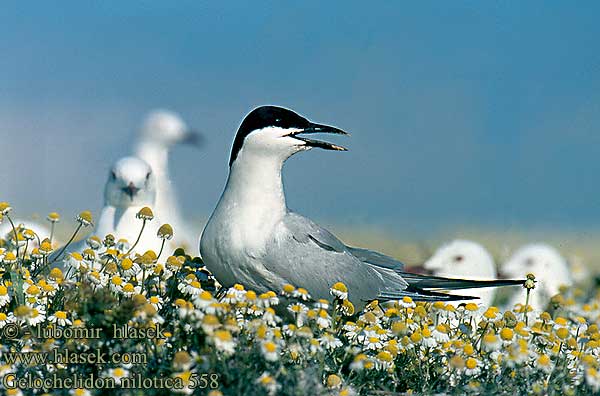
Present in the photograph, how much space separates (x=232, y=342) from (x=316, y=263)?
1.34 metres

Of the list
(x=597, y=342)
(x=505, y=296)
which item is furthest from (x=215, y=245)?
(x=505, y=296)

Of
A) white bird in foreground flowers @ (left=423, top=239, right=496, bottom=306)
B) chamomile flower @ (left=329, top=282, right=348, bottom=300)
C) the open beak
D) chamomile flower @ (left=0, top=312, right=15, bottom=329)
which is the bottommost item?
chamomile flower @ (left=0, top=312, right=15, bottom=329)

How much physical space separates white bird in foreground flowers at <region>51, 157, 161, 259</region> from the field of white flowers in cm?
193

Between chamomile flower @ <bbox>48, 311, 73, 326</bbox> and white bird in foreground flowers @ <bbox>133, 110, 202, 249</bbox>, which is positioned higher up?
white bird in foreground flowers @ <bbox>133, 110, 202, 249</bbox>

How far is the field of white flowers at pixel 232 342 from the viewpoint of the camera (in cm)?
369

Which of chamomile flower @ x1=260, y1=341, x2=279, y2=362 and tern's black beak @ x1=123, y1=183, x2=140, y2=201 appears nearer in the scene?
chamomile flower @ x1=260, y1=341, x2=279, y2=362

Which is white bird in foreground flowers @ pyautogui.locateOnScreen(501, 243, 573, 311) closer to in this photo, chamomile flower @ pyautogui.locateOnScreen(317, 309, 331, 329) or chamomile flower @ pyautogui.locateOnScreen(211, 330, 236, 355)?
chamomile flower @ pyautogui.locateOnScreen(317, 309, 331, 329)

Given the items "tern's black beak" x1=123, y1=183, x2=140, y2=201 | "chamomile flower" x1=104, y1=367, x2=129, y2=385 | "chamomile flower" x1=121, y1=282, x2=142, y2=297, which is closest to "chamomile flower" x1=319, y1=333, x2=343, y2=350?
"chamomile flower" x1=104, y1=367, x2=129, y2=385

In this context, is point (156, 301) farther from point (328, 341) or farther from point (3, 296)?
point (328, 341)

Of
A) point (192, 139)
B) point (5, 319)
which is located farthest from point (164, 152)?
point (5, 319)

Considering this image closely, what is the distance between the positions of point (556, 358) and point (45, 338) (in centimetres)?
243

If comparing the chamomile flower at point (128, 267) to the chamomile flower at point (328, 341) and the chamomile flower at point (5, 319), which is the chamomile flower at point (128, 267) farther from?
the chamomile flower at point (328, 341)

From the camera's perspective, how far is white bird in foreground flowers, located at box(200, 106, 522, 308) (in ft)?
15.7

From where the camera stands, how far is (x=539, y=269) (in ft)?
28.4
